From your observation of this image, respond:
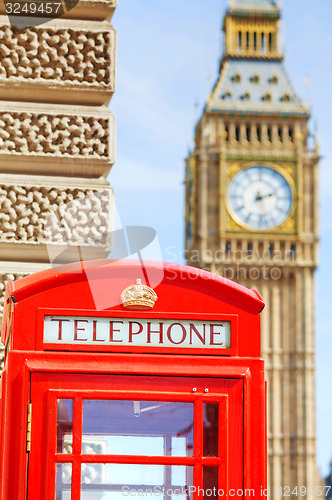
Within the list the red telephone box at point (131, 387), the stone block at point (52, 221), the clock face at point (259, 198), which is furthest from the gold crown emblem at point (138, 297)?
the clock face at point (259, 198)

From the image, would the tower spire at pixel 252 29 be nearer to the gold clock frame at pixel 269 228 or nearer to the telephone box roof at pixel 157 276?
the gold clock frame at pixel 269 228

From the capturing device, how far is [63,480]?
179 inches

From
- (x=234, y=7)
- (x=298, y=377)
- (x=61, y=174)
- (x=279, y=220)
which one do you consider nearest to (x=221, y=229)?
(x=279, y=220)

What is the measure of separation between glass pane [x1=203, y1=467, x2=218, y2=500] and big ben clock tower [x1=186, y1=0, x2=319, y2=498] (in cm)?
5037

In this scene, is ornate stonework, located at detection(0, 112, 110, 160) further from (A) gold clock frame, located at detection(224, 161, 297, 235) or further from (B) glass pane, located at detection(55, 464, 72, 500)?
(A) gold clock frame, located at detection(224, 161, 297, 235)

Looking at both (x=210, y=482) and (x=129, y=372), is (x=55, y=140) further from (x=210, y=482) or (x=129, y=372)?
(x=210, y=482)

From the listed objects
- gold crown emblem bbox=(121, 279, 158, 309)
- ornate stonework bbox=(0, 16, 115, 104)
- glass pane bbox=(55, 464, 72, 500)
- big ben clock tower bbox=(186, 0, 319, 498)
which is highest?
big ben clock tower bbox=(186, 0, 319, 498)

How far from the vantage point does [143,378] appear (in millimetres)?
4637

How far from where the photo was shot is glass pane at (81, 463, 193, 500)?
15.0 ft

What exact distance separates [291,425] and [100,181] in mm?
50807

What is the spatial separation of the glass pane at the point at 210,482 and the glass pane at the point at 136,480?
6 centimetres

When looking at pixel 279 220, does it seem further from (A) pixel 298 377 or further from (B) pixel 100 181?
(B) pixel 100 181

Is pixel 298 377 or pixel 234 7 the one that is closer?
pixel 298 377

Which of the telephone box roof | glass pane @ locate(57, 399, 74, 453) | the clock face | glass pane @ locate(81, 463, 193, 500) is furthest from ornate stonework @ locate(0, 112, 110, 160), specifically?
the clock face
